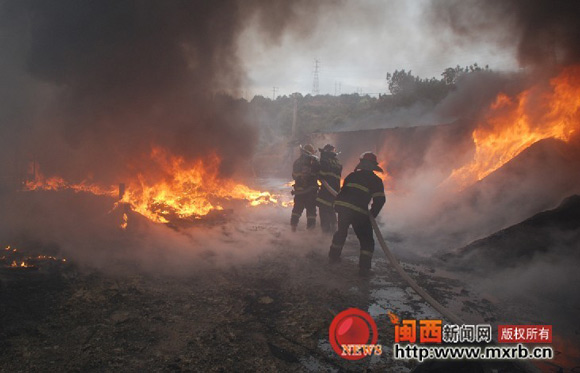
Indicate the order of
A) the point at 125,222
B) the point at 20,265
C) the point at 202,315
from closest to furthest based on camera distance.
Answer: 1. the point at 202,315
2. the point at 20,265
3. the point at 125,222

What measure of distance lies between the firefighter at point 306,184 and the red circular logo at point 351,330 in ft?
13.4

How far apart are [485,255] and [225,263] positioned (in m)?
5.07

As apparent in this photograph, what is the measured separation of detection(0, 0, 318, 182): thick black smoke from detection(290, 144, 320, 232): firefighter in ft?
13.4

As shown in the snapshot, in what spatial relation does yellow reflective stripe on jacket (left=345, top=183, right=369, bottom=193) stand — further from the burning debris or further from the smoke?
the burning debris

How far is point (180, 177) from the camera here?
9.90m

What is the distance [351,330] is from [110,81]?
9.26 metres

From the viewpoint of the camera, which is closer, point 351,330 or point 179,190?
point 351,330

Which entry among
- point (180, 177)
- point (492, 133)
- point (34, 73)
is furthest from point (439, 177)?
point (34, 73)

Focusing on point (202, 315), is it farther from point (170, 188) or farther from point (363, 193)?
point (170, 188)

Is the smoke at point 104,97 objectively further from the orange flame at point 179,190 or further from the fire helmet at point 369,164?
the fire helmet at point 369,164

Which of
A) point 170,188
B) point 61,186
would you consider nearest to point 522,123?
point 170,188

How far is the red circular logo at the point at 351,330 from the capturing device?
355cm

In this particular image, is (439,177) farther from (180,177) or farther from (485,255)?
(180,177)

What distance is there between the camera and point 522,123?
9.99 metres
